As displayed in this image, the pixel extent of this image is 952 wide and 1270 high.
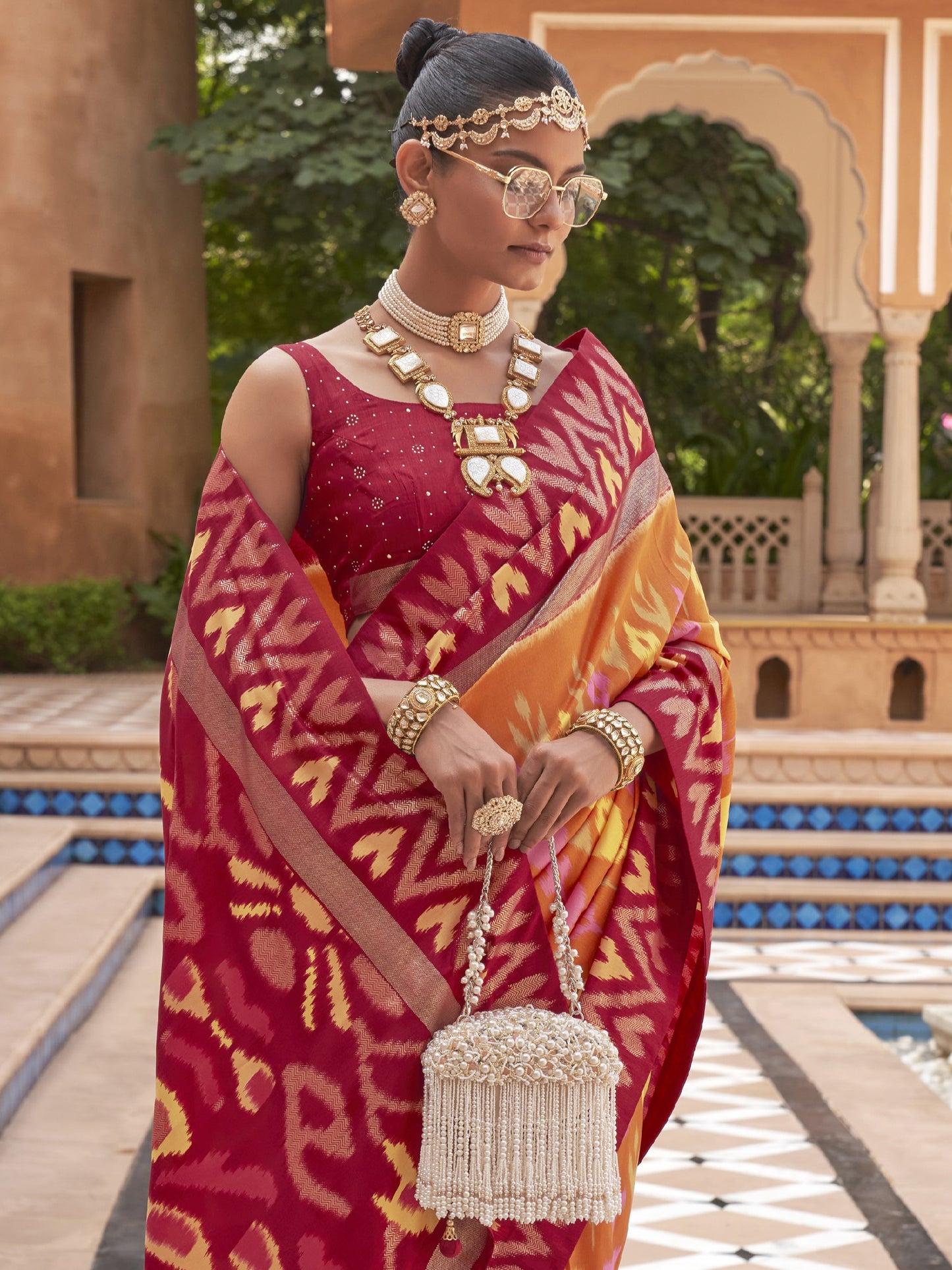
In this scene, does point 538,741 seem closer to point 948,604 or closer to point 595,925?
point 595,925

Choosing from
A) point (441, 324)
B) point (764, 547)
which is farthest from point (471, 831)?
point (764, 547)

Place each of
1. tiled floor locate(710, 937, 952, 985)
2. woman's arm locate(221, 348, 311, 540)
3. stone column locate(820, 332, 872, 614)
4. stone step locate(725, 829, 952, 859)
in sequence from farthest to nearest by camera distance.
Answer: stone column locate(820, 332, 872, 614), stone step locate(725, 829, 952, 859), tiled floor locate(710, 937, 952, 985), woman's arm locate(221, 348, 311, 540)

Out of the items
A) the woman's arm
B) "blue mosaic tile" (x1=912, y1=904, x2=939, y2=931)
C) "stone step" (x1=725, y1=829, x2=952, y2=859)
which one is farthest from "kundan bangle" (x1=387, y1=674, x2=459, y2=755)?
"blue mosaic tile" (x1=912, y1=904, x2=939, y2=931)

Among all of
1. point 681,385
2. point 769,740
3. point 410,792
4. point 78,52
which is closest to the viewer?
point 410,792

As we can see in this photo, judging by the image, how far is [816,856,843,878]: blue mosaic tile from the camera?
499 centimetres

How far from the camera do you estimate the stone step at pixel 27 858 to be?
12.9 feet

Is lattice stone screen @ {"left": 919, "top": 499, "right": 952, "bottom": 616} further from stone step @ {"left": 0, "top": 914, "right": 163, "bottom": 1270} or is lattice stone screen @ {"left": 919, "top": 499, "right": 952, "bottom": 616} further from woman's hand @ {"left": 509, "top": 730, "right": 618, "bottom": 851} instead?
woman's hand @ {"left": 509, "top": 730, "right": 618, "bottom": 851}

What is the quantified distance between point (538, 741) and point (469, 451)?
0.26 metres

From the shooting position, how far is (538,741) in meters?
1.27

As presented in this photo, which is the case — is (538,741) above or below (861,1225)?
above

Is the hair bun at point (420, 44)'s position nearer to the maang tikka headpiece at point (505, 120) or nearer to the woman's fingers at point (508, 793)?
the maang tikka headpiece at point (505, 120)

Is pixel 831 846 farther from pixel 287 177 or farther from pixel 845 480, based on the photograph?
pixel 287 177

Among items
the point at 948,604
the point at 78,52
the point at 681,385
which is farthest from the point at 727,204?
the point at 78,52

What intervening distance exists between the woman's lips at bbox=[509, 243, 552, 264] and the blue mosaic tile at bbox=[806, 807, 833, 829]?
4.17m
